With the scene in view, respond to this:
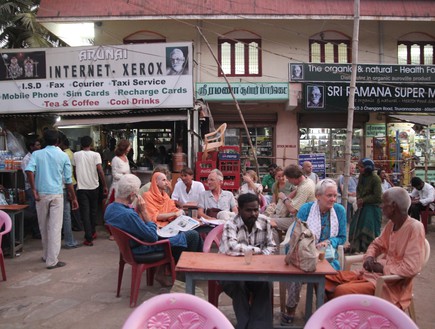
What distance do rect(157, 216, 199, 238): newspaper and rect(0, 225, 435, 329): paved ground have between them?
0.69 m

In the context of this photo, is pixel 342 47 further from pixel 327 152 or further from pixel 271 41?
pixel 327 152

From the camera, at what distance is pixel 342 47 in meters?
→ 15.1

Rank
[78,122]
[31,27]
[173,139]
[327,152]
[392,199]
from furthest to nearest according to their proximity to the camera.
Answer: [327,152]
[31,27]
[173,139]
[78,122]
[392,199]

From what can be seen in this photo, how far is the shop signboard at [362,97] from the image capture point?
13.4 meters

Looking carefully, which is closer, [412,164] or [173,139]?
[173,139]

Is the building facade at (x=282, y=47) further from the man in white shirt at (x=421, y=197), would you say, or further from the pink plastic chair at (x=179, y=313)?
the pink plastic chair at (x=179, y=313)

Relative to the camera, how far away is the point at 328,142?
1499cm

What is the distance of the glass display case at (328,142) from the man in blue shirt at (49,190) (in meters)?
10.4

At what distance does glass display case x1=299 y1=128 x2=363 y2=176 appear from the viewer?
14953 mm

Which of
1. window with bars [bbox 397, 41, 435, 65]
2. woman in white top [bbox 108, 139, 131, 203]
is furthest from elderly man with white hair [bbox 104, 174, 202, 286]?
window with bars [bbox 397, 41, 435, 65]

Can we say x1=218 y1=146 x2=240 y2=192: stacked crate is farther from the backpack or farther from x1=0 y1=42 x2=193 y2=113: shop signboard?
the backpack

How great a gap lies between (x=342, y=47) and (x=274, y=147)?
4.31 meters

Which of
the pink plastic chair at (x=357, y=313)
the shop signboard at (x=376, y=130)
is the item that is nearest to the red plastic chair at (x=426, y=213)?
the shop signboard at (x=376, y=130)

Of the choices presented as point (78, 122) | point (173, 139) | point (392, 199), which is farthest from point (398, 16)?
point (392, 199)
